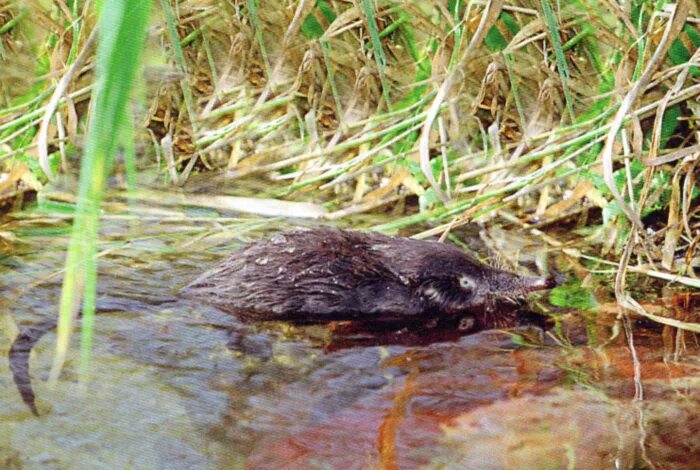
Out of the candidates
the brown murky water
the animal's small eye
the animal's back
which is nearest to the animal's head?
the animal's small eye

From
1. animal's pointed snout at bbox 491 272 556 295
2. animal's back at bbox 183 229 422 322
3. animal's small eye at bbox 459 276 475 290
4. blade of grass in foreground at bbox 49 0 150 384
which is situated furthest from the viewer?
animal's small eye at bbox 459 276 475 290

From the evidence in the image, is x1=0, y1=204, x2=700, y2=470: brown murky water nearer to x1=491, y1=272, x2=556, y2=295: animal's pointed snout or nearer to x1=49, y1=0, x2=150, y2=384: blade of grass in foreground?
x1=491, y1=272, x2=556, y2=295: animal's pointed snout

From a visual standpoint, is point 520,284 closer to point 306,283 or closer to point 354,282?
point 354,282

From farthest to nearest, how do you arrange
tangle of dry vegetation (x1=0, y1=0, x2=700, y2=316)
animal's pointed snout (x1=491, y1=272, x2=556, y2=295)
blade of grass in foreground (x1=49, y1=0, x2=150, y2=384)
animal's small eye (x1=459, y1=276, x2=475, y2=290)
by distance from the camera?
tangle of dry vegetation (x1=0, y1=0, x2=700, y2=316) → animal's small eye (x1=459, y1=276, x2=475, y2=290) → animal's pointed snout (x1=491, y1=272, x2=556, y2=295) → blade of grass in foreground (x1=49, y1=0, x2=150, y2=384)

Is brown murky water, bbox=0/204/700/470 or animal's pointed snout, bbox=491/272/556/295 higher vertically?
animal's pointed snout, bbox=491/272/556/295

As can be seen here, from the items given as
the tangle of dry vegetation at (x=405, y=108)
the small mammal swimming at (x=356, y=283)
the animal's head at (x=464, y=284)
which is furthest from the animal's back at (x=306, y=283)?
the tangle of dry vegetation at (x=405, y=108)

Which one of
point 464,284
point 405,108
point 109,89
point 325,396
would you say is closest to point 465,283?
point 464,284

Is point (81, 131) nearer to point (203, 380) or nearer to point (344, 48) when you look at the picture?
point (344, 48)
